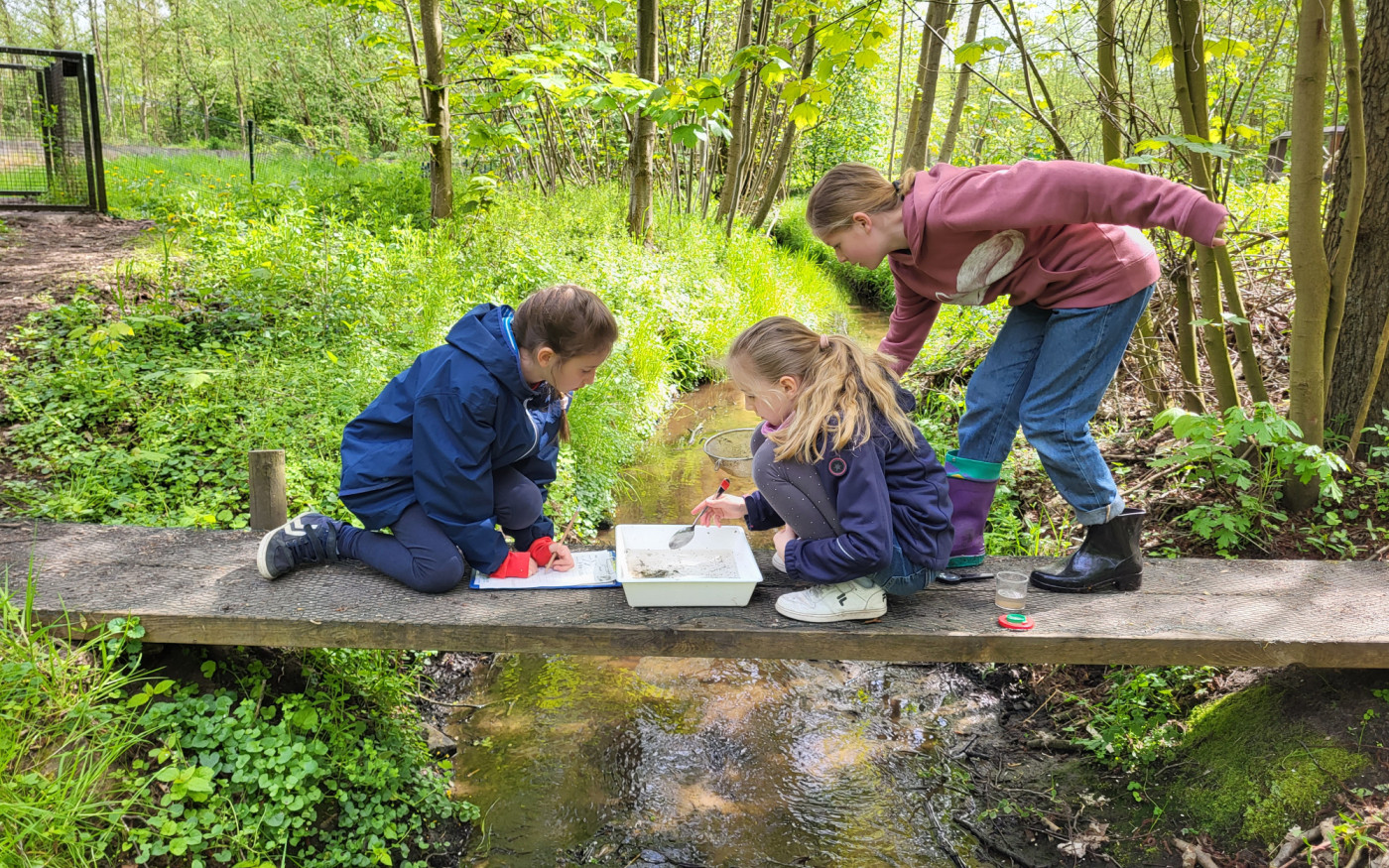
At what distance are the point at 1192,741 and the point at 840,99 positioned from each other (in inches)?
639

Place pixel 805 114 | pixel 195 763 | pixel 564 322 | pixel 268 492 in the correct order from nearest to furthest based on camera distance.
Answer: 1. pixel 195 763
2. pixel 564 322
3. pixel 268 492
4. pixel 805 114

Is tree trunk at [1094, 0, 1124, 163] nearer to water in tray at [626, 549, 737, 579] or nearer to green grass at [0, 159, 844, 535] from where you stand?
water in tray at [626, 549, 737, 579]

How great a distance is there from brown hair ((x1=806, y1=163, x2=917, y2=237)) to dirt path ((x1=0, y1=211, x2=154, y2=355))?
4007 millimetres

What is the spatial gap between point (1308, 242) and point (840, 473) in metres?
2.20

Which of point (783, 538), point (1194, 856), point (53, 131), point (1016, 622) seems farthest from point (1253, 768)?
point (53, 131)

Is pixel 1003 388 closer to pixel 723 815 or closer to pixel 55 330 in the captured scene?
pixel 723 815

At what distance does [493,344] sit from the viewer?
92.0 inches

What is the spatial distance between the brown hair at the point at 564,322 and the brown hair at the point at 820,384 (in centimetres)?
37

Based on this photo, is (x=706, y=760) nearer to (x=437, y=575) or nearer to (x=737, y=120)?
(x=437, y=575)

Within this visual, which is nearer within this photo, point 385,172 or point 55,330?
point 55,330

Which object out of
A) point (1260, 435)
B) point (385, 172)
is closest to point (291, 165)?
point (385, 172)

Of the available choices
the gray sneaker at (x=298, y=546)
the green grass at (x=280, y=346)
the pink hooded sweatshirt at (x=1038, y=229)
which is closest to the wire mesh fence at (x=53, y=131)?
the green grass at (x=280, y=346)

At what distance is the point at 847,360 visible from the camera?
2.32 m

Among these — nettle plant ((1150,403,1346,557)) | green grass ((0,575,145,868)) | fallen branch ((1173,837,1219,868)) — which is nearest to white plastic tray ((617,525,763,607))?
green grass ((0,575,145,868))
